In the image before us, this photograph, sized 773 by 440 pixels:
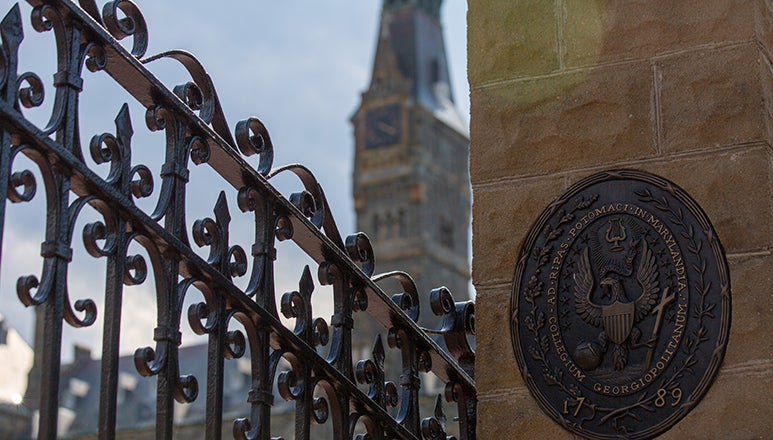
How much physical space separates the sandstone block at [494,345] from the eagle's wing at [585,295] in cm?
18

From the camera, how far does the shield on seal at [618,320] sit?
331cm

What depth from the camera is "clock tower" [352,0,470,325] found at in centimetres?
6925

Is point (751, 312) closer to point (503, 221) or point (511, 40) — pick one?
point (503, 221)

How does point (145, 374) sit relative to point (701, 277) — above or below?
below

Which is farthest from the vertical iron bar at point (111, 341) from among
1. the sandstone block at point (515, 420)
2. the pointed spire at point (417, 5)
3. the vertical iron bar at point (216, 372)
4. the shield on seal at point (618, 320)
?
the pointed spire at point (417, 5)

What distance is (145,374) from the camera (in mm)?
2801

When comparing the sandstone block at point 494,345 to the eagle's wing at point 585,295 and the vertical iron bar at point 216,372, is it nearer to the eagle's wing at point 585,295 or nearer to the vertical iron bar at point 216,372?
the eagle's wing at point 585,295

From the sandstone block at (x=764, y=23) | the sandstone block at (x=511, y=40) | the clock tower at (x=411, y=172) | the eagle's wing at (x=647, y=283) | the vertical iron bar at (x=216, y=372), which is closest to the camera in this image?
the vertical iron bar at (x=216, y=372)

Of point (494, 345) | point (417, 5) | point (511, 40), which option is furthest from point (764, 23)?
point (417, 5)

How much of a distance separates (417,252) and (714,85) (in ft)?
216

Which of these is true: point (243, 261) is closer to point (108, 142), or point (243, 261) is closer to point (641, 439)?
point (108, 142)

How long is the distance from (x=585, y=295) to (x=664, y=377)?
27 centimetres

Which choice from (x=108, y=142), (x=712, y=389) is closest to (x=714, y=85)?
(x=712, y=389)

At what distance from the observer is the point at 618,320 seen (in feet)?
10.9
